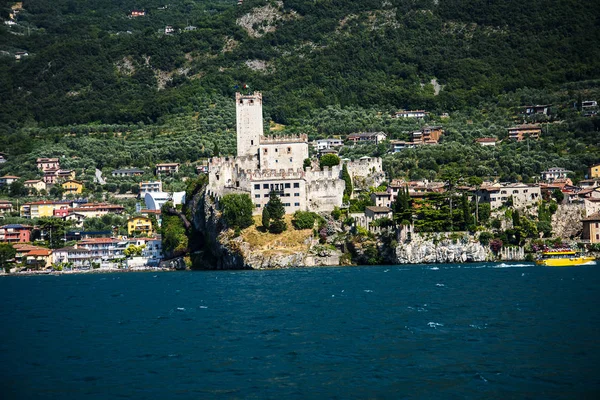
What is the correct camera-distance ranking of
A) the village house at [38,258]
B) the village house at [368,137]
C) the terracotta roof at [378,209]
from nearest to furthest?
the terracotta roof at [378,209] < the village house at [38,258] < the village house at [368,137]

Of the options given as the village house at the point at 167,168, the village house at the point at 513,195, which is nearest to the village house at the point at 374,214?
the village house at the point at 513,195

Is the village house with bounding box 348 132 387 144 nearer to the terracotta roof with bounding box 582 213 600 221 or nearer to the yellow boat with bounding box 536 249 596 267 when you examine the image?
the terracotta roof with bounding box 582 213 600 221

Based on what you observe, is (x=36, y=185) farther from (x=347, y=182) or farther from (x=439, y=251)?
(x=439, y=251)

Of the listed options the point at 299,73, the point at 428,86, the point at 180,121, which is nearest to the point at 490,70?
the point at 428,86

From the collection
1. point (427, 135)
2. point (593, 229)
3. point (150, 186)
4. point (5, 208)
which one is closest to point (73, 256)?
point (5, 208)

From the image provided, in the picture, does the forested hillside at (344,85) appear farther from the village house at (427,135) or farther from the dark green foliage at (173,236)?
the dark green foliage at (173,236)

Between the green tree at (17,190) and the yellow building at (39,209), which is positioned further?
the green tree at (17,190)

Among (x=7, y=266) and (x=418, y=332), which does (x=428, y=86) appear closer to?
(x=7, y=266)
